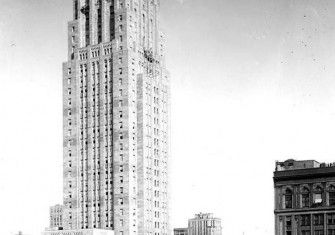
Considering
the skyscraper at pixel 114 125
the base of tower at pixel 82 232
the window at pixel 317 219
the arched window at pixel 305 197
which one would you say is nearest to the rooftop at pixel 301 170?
the arched window at pixel 305 197

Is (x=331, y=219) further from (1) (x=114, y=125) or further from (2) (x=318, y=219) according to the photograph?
(1) (x=114, y=125)

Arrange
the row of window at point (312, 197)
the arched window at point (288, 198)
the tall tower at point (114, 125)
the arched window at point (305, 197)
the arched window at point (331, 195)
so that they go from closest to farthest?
the arched window at point (331, 195), the row of window at point (312, 197), the arched window at point (305, 197), the arched window at point (288, 198), the tall tower at point (114, 125)

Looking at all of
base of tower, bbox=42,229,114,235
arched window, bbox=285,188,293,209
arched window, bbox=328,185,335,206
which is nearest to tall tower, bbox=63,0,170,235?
base of tower, bbox=42,229,114,235

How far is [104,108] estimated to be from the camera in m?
152

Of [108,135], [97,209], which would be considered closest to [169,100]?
[108,135]

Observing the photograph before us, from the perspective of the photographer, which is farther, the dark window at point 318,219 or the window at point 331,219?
the dark window at point 318,219

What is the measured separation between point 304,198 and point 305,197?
1.23 ft

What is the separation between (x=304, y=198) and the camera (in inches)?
5364

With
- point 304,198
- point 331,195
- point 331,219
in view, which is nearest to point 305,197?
point 304,198

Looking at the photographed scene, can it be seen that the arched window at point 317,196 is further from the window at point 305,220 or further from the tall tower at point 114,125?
the tall tower at point 114,125

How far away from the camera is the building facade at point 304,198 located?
13275cm

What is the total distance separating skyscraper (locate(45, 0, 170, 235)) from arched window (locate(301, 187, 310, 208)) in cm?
3482

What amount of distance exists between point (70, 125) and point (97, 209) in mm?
20632

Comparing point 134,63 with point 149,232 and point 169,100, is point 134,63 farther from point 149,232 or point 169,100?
point 149,232
